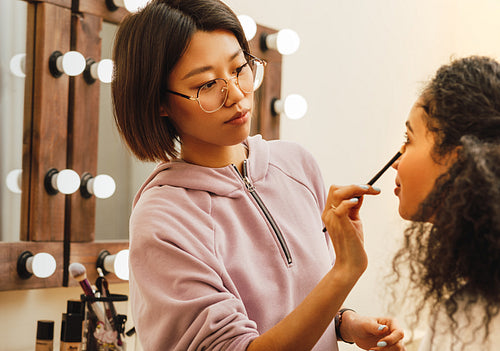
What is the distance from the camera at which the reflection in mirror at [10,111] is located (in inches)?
41.8

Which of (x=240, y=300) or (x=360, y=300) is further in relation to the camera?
(x=360, y=300)

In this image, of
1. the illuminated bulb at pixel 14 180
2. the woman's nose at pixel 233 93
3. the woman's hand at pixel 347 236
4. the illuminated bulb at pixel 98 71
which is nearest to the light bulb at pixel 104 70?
the illuminated bulb at pixel 98 71

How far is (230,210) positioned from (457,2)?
1914mm

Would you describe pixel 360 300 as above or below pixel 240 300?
below

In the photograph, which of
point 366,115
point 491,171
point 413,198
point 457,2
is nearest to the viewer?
point 491,171

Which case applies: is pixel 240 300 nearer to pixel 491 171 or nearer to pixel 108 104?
pixel 491 171

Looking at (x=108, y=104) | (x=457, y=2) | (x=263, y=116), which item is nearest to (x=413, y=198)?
(x=108, y=104)

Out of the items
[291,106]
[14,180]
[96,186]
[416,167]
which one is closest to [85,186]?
[96,186]

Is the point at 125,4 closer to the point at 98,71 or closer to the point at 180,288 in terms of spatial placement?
the point at 98,71

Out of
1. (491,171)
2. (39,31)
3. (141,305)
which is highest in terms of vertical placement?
(39,31)

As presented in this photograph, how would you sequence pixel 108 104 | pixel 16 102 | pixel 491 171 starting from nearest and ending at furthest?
pixel 491 171, pixel 16 102, pixel 108 104

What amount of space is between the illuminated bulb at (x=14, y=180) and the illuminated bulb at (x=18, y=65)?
171 mm

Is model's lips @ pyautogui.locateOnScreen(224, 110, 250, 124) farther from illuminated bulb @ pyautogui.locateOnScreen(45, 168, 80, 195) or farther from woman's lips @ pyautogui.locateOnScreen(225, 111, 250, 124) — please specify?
illuminated bulb @ pyautogui.locateOnScreen(45, 168, 80, 195)

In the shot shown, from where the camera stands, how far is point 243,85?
0.82m
